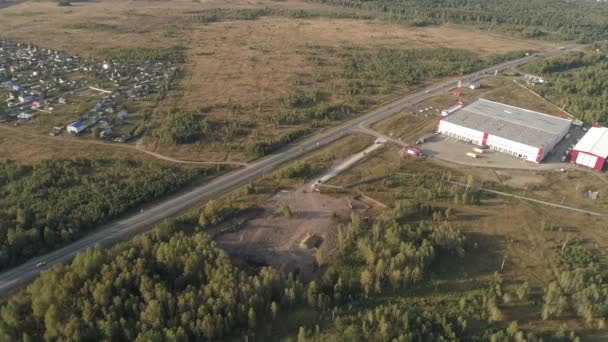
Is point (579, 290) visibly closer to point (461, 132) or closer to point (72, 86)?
point (461, 132)

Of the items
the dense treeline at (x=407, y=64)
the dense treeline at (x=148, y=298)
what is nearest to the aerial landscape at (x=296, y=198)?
the dense treeline at (x=148, y=298)

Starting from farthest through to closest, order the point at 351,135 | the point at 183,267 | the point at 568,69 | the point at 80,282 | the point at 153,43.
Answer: the point at 153,43 → the point at 568,69 → the point at 351,135 → the point at 183,267 → the point at 80,282

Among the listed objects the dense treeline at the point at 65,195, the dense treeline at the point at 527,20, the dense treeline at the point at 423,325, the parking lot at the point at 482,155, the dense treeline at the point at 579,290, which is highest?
the dense treeline at the point at 527,20

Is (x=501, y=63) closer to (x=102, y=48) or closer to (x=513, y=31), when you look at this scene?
(x=513, y=31)

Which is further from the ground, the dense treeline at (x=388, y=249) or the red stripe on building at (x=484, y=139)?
the red stripe on building at (x=484, y=139)

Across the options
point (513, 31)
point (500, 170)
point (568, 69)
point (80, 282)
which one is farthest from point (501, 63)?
point (80, 282)

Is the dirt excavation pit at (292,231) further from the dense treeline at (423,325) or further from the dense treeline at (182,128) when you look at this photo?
the dense treeline at (182,128)

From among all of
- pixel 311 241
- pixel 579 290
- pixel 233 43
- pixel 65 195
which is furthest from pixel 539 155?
pixel 233 43
